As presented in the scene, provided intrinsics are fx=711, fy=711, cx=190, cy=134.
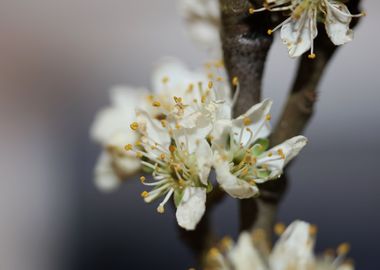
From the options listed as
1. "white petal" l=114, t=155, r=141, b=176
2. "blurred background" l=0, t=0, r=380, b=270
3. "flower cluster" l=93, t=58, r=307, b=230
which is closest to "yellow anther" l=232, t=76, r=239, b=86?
"flower cluster" l=93, t=58, r=307, b=230

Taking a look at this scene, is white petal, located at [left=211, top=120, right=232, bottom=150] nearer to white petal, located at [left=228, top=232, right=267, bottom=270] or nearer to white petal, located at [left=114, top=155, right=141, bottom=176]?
white petal, located at [left=228, top=232, right=267, bottom=270]

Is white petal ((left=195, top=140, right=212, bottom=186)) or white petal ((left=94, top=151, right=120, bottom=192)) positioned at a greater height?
white petal ((left=195, top=140, right=212, bottom=186))

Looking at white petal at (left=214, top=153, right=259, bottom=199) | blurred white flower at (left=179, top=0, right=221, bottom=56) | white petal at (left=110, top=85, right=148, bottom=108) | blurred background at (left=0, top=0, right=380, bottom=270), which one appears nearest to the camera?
white petal at (left=214, top=153, right=259, bottom=199)

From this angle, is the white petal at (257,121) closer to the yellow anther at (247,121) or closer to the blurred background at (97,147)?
the yellow anther at (247,121)

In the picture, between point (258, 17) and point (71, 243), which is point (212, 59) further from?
point (71, 243)

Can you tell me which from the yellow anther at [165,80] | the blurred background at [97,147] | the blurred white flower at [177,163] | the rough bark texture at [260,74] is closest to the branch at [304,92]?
the rough bark texture at [260,74]

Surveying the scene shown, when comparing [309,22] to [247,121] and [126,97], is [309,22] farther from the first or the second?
[126,97]

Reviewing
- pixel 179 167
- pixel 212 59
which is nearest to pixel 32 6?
pixel 212 59
